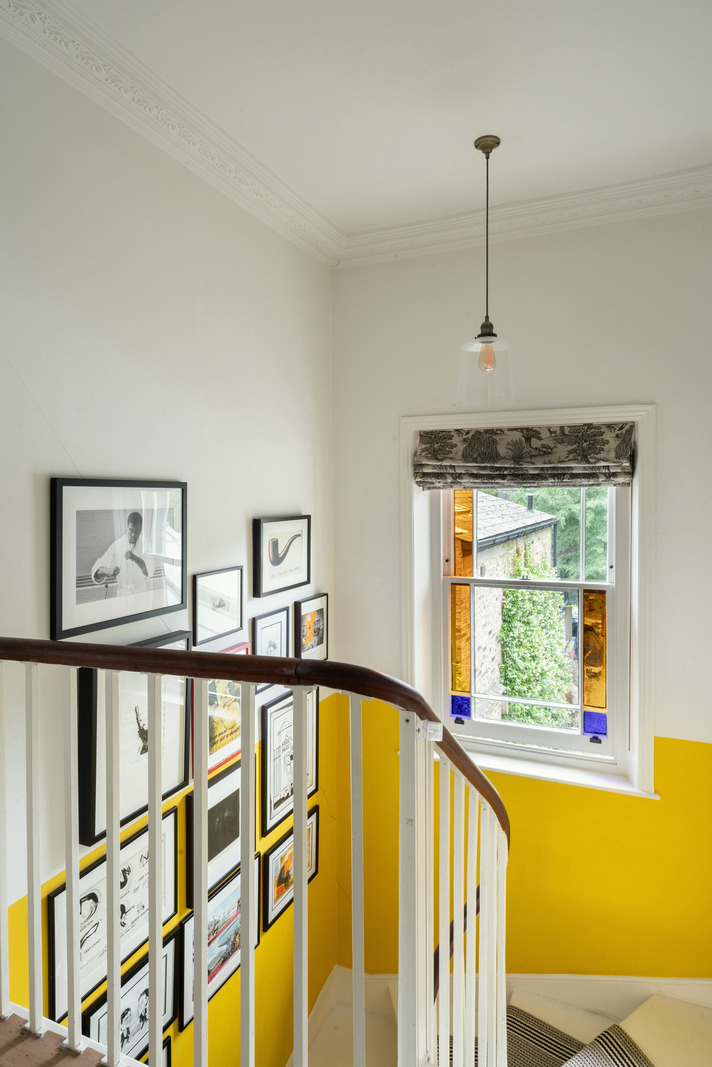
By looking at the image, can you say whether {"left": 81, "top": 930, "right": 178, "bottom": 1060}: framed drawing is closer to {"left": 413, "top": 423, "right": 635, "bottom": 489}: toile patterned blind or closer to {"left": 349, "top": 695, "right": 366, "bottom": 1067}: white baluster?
{"left": 349, "top": 695, "right": 366, "bottom": 1067}: white baluster

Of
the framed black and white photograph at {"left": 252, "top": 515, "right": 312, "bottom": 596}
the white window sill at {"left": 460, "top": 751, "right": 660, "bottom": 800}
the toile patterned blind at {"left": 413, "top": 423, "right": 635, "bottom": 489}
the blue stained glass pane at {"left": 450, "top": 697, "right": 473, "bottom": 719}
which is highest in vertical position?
the toile patterned blind at {"left": 413, "top": 423, "right": 635, "bottom": 489}

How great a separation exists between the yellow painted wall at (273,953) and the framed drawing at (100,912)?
0.09 feet

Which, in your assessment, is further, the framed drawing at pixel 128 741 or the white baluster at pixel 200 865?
the framed drawing at pixel 128 741

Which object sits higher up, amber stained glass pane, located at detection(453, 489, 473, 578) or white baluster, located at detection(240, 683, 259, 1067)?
amber stained glass pane, located at detection(453, 489, 473, 578)

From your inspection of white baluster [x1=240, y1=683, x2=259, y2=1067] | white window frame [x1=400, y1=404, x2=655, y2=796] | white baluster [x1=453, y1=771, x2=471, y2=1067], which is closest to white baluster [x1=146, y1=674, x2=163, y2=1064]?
white baluster [x1=240, y1=683, x2=259, y2=1067]

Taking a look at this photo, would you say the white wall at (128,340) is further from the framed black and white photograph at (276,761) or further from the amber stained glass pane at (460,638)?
the amber stained glass pane at (460,638)

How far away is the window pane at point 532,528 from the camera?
2.84 meters

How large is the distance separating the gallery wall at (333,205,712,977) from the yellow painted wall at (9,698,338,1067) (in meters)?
0.23

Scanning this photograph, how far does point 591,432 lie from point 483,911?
180 cm

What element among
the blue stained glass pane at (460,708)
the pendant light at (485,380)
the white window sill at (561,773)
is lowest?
the white window sill at (561,773)

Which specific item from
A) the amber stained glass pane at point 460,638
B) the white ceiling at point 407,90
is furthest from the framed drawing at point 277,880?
the white ceiling at point 407,90

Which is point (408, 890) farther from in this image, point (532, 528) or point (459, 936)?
point (532, 528)

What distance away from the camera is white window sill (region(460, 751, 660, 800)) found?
104 inches

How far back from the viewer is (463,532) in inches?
121
